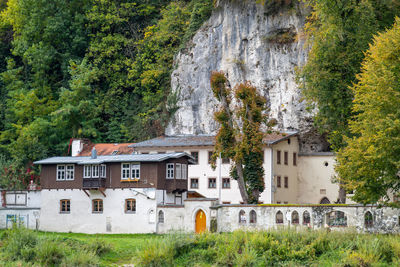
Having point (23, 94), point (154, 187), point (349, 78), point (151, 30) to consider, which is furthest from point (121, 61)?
point (349, 78)

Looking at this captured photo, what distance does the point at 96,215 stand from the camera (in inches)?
2146

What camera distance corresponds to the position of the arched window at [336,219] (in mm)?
43812

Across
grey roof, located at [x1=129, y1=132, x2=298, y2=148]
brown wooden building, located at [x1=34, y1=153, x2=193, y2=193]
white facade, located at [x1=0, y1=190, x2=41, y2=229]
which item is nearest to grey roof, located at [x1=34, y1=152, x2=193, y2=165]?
brown wooden building, located at [x1=34, y1=153, x2=193, y2=193]

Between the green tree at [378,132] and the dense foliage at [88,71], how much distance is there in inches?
1398

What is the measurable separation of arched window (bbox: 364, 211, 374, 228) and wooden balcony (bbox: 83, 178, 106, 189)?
20.0 m

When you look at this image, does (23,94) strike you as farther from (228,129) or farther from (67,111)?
(228,129)

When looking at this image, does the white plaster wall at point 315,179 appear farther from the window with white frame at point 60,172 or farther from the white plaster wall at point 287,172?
the window with white frame at point 60,172

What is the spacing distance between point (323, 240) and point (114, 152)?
36.9 meters

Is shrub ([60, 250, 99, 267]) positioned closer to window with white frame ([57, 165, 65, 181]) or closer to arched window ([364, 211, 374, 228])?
arched window ([364, 211, 374, 228])

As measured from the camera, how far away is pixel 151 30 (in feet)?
269

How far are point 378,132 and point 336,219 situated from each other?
8024 mm

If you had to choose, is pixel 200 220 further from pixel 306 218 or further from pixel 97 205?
pixel 97 205

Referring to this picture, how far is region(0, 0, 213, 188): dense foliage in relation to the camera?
76500 mm

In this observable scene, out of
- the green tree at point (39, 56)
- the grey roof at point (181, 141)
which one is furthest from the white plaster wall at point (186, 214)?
the green tree at point (39, 56)
